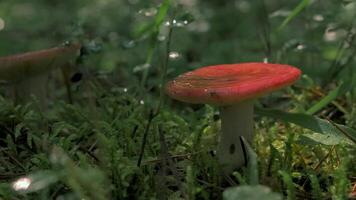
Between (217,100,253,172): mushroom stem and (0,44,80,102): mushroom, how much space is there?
685 mm

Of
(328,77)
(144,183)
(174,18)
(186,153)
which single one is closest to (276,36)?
(328,77)

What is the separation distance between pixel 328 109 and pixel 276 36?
1.90 meters

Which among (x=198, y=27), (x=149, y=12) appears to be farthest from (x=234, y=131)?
(x=198, y=27)

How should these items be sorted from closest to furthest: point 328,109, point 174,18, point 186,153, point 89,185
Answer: point 89,185
point 186,153
point 174,18
point 328,109

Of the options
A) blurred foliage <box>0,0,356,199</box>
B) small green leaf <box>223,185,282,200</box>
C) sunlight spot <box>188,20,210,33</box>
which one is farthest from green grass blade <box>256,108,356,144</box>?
sunlight spot <box>188,20,210,33</box>

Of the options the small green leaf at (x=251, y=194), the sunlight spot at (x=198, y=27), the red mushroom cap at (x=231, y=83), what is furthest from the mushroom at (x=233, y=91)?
the sunlight spot at (x=198, y=27)

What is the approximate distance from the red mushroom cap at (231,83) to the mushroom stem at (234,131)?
0.10 m

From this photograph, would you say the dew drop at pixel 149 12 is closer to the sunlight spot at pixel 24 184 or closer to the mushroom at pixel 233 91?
the mushroom at pixel 233 91

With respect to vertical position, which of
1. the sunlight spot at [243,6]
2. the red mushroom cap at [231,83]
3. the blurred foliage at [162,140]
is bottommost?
the blurred foliage at [162,140]

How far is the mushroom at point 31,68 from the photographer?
1.76m

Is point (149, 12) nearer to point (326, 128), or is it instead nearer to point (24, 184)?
point (326, 128)

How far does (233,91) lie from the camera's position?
Answer: 126cm

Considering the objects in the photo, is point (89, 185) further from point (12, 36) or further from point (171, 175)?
point (12, 36)

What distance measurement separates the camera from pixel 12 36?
12.7ft
